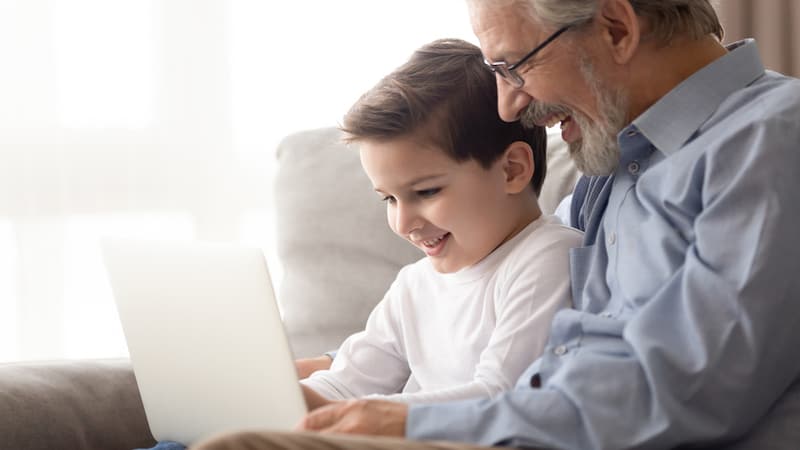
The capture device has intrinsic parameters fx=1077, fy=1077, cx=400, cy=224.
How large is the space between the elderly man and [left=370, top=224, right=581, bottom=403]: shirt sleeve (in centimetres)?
5

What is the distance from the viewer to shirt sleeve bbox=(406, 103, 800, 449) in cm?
117

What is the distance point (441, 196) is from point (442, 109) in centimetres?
13

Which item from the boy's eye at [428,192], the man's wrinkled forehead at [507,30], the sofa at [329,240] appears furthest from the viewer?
the sofa at [329,240]

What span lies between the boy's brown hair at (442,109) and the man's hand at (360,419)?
1.60ft

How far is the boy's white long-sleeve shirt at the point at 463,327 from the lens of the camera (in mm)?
1481

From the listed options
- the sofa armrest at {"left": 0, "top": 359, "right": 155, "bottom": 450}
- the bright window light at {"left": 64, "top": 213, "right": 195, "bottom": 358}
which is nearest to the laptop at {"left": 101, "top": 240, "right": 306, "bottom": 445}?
the sofa armrest at {"left": 0, "top": 359, "right": 155, "bottom": 450}

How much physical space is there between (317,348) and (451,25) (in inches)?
59.3

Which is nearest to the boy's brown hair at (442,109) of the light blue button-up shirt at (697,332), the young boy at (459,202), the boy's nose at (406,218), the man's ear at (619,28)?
the young boy at (459,202)

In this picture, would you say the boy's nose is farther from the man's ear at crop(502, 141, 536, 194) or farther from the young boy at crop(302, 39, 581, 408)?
the man's ear at crop(502, 141, 536, 194)

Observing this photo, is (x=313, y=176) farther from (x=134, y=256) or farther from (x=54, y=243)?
(x=54, y=243)

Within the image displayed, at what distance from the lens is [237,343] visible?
1.26 metres

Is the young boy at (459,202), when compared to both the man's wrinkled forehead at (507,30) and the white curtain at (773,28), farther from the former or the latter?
the white curtain at (773,28)

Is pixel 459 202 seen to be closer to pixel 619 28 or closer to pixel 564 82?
pixel 564 82

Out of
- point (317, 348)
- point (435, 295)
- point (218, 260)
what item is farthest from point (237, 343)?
point (317, 348)
